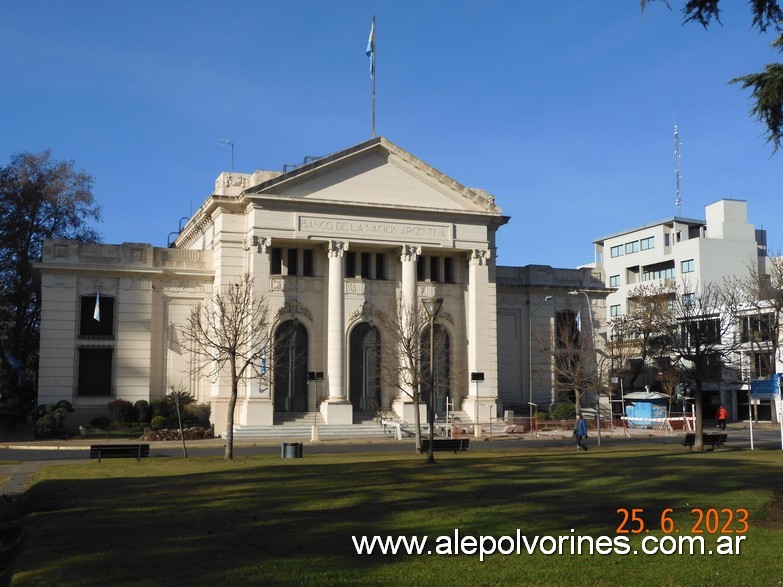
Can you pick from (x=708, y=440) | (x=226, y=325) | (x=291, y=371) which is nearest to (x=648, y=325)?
(x=291, y=371)

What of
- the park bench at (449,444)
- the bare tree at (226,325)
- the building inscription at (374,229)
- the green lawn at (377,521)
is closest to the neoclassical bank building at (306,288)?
the building inscription at (374,229)

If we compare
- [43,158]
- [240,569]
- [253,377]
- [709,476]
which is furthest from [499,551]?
[43,158]

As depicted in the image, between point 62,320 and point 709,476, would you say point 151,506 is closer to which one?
point 709,476

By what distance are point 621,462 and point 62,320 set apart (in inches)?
1338

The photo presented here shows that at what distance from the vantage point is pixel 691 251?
90.6 meters

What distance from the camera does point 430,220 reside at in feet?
174

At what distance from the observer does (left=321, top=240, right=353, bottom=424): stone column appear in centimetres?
4897

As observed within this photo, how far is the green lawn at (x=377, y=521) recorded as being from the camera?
37.2 ft

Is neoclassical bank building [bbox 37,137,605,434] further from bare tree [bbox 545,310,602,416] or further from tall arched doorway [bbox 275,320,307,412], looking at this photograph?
bare tree [bbox 545,310,602,416]

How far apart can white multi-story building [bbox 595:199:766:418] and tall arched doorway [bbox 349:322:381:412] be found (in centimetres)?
4243

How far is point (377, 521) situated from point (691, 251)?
82.6 m

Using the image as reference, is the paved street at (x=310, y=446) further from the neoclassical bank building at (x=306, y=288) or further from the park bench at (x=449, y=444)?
the neoclassical bank building at (x=306, y=288)

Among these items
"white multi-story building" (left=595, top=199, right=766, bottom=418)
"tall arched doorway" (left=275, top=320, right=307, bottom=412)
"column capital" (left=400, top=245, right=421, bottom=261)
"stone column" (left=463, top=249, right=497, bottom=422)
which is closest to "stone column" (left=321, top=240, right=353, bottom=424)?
"tall arched doorway" (left=275, top=320, right=307, bottom=412)

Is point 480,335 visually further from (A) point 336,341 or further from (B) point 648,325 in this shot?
(B) point 648,325
